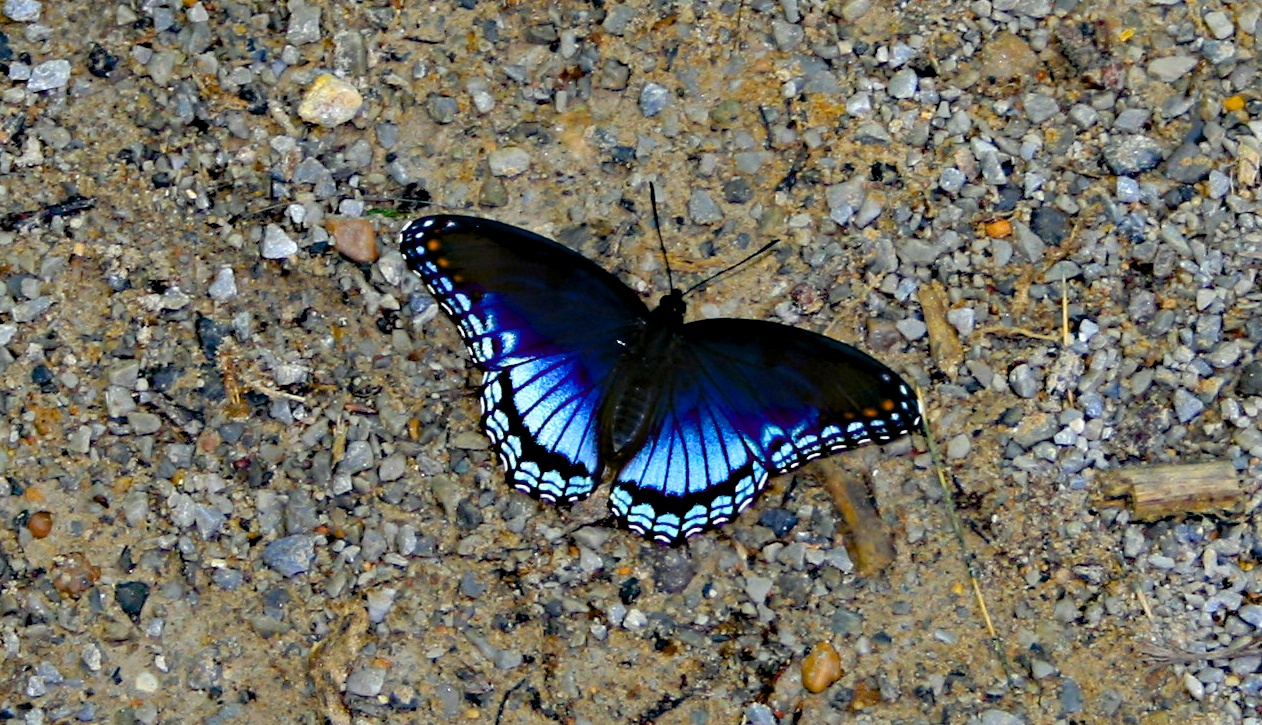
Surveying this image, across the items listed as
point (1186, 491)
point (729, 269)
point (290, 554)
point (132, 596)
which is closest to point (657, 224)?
point (729, 269)

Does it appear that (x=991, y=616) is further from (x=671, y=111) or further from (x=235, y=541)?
(x=235, y=541)

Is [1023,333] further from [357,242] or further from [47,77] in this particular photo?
[47,77]

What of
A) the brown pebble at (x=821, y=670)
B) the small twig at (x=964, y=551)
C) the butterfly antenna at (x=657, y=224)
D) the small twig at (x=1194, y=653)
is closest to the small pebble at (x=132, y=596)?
the butterfly antenna at (x=657, y=224)

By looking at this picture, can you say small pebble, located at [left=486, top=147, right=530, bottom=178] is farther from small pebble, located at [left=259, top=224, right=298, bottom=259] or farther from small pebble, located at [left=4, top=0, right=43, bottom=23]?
small pebble, located at [left=4, top=0, right=43, bottom=23]

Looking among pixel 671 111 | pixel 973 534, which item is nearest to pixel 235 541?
pixel 671 111

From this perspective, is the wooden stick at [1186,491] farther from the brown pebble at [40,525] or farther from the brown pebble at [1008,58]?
the brown pebble at [40,525]

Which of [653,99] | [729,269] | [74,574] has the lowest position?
[74,574]
